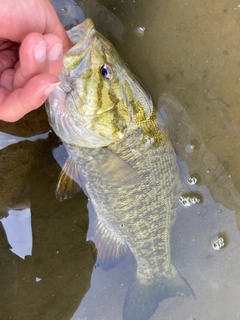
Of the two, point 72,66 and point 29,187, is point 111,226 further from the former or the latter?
point 72,66

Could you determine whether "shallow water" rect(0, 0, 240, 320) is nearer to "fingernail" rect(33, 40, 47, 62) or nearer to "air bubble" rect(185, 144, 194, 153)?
"air bubble" rect(185, 144, 194, 153)

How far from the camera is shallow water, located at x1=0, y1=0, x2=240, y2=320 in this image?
84.3 inches

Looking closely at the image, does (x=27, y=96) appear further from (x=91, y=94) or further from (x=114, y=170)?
(x=114, y=170)

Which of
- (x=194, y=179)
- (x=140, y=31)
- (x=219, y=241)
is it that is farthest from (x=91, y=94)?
(x=219, y=241)

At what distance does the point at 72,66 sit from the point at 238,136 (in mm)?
1225

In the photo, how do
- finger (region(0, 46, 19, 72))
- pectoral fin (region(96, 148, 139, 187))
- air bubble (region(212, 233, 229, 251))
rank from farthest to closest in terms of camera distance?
air bubble (region(212, 233, 229, 251)) → pectoral fin (region(96, 148, 139, 187)) → finger (region(0, 46, 19, 72))

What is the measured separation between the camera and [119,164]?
1.90m

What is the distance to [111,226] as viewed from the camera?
7.38 ft

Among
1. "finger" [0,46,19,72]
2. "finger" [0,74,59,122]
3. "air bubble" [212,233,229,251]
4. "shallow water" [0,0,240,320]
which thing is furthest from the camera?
"air bubble" [212,233,229,251]

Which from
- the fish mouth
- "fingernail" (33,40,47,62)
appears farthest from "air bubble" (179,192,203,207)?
"fingernail" (33,40,47,62)

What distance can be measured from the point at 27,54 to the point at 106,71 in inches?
21.1

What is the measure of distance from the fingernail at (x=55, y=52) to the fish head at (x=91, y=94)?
0.96ft

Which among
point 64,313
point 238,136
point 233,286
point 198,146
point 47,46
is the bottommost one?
point 64,313

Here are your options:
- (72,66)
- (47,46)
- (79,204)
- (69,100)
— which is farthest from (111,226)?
(47,46)
